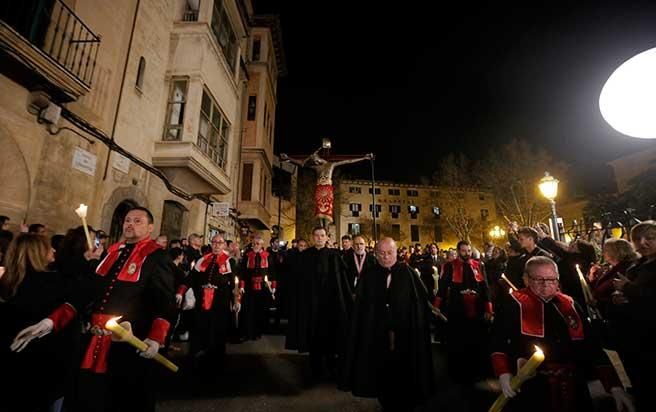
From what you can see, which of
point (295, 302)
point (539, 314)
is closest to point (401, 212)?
point (295, 302)

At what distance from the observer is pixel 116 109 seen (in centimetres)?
828

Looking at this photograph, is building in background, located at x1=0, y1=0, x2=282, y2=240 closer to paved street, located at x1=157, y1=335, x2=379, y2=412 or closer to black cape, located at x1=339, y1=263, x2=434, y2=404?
paved street, located at x1=157, y1=335, x2=379, y2=412

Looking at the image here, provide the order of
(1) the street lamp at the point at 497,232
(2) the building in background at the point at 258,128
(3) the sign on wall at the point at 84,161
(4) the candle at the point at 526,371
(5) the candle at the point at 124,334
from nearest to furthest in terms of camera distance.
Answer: (4) the candle at the point at 526,371
(5) the candle at the point at 124,334
(3) the sign on wall at the point at 84,161
(1) the street lamp at the point at 497,232
(2) the building in background at the point at 258,128

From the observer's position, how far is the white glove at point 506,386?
2137 mm

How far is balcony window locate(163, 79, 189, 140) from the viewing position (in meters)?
10.5

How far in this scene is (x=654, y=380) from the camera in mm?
2795

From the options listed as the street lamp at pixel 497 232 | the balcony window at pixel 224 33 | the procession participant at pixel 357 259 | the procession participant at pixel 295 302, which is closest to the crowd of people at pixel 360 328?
the procession participant at pixel 295 302

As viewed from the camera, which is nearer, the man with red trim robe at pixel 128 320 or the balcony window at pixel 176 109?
the man with red trim robe at pixel 128 320

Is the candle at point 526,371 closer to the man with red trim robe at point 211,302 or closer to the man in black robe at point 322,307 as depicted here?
the man in black robe at point 322,307

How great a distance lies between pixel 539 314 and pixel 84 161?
9089mm

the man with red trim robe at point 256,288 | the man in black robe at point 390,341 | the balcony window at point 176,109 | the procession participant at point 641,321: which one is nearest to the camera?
the procession participant at point 641,321

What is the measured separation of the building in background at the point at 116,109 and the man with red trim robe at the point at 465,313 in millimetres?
8435

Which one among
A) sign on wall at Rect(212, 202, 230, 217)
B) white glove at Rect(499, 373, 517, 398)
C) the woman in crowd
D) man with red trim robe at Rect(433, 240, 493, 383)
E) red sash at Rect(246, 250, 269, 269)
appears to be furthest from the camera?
sign on wall at Rect(212, 202, 230, 217)

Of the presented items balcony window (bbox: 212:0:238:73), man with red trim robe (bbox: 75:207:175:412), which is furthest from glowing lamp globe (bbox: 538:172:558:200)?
balcony window (bbox: 212:0:238:73)
